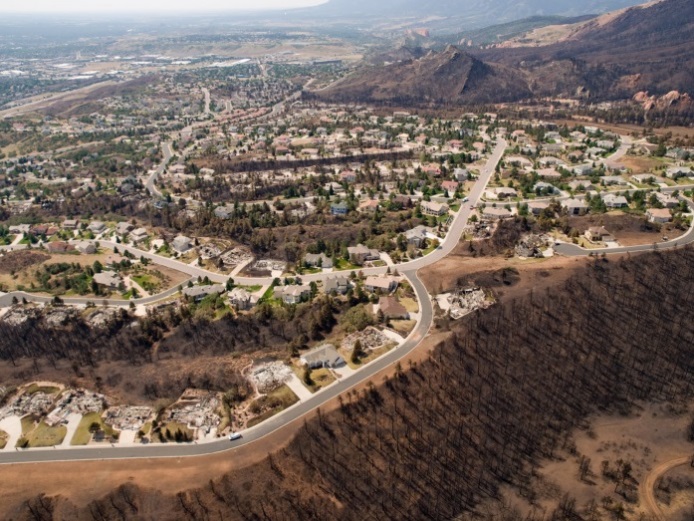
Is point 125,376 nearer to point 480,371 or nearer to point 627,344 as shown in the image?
point 480,371

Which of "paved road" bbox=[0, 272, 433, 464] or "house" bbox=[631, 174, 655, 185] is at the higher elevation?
"house" bbox=[631, 174, 655, 185]

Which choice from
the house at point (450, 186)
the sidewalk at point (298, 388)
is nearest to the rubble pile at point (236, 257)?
the sidewalk at point (298, 388)

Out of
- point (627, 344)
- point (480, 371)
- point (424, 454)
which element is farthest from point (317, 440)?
point (627, 344)

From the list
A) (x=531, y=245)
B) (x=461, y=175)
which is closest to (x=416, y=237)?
(x=531, y=245)

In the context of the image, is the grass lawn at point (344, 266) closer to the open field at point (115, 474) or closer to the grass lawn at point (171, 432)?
the open field at point (115, 474)

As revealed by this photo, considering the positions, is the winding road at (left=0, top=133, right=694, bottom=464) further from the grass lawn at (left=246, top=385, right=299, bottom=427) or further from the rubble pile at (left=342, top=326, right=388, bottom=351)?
the rubble pile at (left=342, top=326, right=388, bottom=351)

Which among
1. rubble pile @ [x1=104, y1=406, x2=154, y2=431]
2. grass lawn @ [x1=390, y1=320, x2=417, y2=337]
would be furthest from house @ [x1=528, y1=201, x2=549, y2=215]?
rubble pile @ [x1=104, y1=406, x2=154, y2=431]
